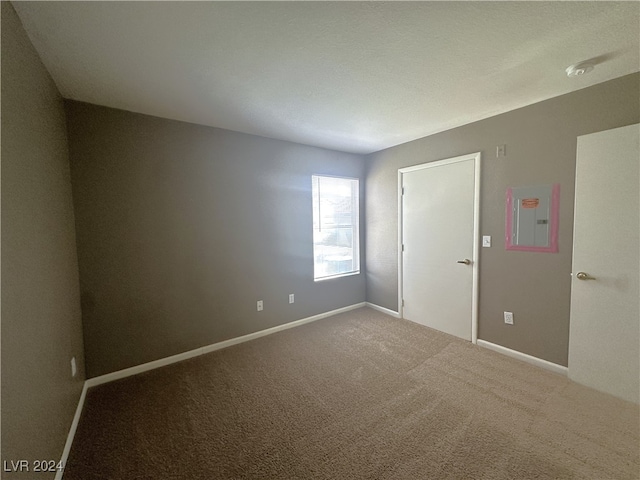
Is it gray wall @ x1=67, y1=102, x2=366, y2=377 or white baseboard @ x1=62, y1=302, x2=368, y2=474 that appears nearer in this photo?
white baseboard @ x1=62, y1=302, x2=368, y2=474

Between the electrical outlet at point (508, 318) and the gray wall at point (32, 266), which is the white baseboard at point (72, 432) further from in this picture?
the electrical outlet at point (508, 318)

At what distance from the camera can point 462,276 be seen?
9.78ft

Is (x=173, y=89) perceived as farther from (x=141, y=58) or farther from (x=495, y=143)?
(x=495, y=143)

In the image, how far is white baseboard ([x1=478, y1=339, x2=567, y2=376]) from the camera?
2.30m

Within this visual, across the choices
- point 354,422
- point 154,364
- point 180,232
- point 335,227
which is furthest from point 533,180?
point 154,364

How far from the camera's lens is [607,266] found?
2002 mm

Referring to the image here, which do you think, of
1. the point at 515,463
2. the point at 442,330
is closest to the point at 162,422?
the point at 515,463

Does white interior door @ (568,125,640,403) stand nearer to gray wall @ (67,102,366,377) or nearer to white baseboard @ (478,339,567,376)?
white baseboard @ (478,339,567,376)

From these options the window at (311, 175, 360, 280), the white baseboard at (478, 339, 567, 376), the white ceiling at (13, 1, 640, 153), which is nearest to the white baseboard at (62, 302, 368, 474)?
the window at (311, 175, 360, 280)

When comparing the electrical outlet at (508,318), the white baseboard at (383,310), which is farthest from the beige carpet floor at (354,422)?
the white baseboard at (383,310)

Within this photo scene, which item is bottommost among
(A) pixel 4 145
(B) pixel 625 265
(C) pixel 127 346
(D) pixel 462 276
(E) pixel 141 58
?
(C) pixel 127 346

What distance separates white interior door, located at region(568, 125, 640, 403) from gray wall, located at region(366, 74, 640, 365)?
9 cm

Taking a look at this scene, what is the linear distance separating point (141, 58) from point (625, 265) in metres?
3.76

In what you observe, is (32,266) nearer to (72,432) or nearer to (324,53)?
(72,432)
